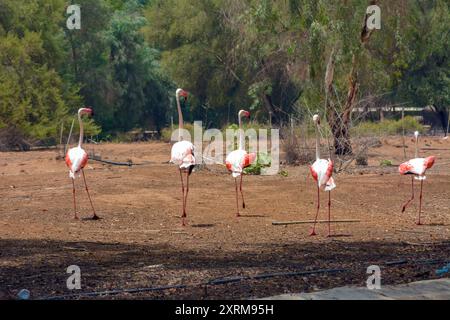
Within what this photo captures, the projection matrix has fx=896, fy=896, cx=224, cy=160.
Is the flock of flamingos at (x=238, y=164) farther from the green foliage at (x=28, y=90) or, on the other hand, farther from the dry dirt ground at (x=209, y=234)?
the green foliage at (x=28, y=90)

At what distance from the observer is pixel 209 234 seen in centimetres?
1391

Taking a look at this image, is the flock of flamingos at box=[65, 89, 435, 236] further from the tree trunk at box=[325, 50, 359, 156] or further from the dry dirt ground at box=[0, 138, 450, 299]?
the tree trunk at box=[325, 50, 359, 156]

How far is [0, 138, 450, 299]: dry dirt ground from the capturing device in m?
9.23

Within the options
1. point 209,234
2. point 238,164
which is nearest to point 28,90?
point 238,164

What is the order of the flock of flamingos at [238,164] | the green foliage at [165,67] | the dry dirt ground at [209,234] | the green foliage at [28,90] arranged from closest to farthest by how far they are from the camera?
1. the dry dirt ground at [209,234]
2. the flock of flamingos at [238,164]
3. the green foliage at [165,67]
4. the green foliage at [28,90]

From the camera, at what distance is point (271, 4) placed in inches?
1046

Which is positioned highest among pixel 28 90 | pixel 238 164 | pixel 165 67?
pixel 165 67

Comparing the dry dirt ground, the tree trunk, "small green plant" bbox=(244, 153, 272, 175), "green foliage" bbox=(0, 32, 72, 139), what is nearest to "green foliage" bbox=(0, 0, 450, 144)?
"green foliage" bbox=(0, 32, 72, 139)

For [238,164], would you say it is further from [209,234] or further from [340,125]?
[340,125]

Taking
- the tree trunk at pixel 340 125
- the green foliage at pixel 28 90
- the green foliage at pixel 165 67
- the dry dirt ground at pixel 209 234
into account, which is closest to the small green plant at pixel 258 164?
the dry dirt ground at pixel 209 234

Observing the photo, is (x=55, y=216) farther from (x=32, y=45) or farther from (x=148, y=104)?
(x=148, y=104)

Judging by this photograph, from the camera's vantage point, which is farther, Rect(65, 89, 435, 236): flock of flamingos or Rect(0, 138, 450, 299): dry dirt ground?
Rect(65, 89, 435, 236): flock of flamingos

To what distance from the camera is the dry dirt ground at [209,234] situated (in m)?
9.23
